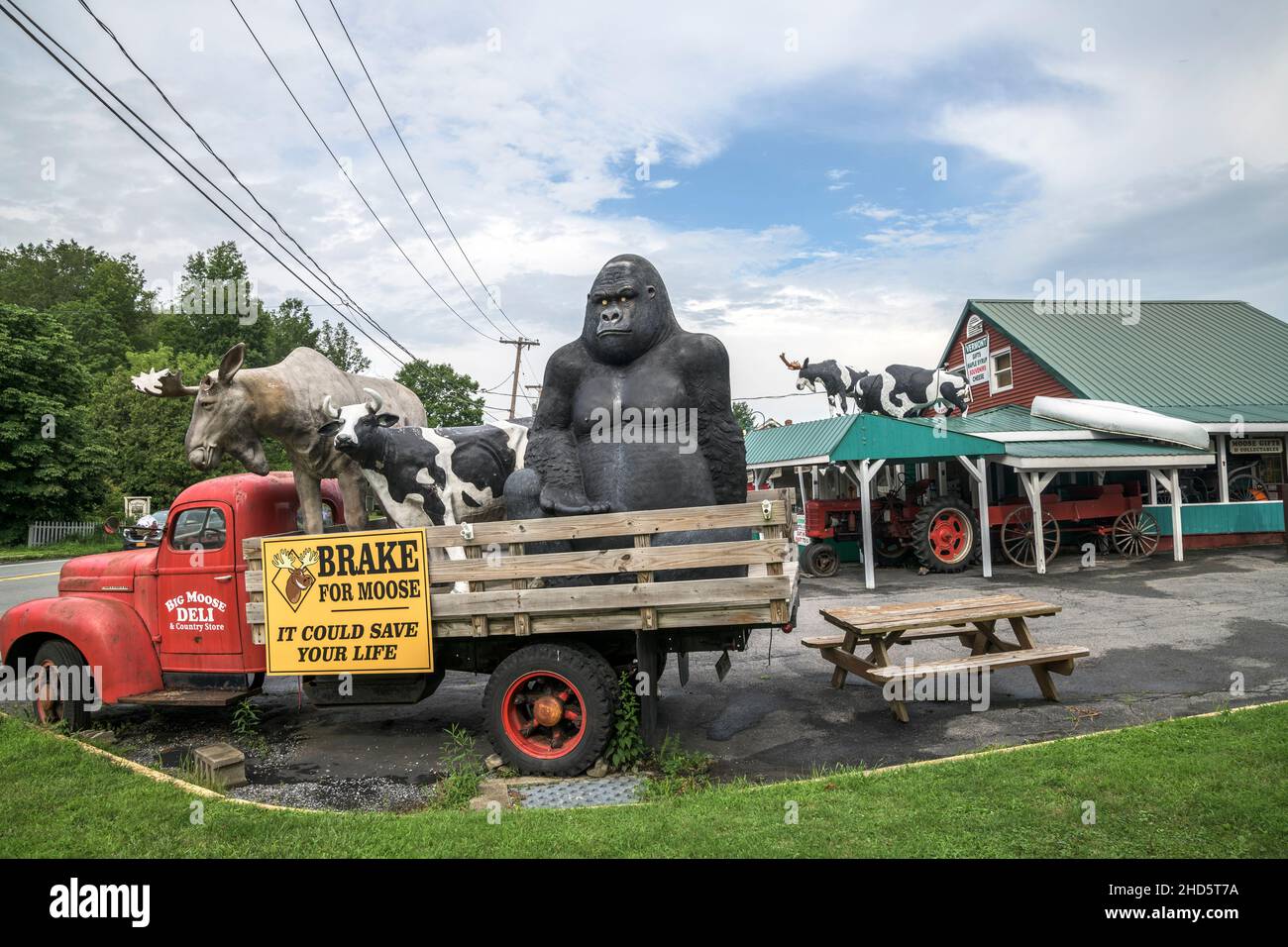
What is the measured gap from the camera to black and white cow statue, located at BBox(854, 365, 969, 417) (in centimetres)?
1781

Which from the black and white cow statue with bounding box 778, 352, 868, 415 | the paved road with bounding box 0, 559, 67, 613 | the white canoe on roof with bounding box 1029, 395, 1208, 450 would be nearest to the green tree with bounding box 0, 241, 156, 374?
the paved road with bounding box 0, 559, 67, 613

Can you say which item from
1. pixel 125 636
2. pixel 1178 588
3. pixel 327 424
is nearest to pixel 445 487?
pixel 327 424

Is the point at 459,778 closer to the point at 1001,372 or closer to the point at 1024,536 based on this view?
the point at 1024,536

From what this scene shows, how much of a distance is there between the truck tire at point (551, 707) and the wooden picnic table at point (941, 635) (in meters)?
1.97

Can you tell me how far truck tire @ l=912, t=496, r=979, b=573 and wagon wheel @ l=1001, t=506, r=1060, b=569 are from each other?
0.86m

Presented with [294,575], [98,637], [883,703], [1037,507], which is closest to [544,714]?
[294,575]

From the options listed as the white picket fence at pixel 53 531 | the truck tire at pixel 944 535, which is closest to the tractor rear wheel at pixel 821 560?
the truck tire at pixel 944 535

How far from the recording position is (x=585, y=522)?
4.95m

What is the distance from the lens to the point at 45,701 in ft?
20.0

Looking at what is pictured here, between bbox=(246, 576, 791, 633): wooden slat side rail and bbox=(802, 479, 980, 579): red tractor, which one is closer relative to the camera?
bbox=(246, 576, 791, 633): wooden slat side rail

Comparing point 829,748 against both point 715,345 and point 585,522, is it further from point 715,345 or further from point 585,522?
point 715,345

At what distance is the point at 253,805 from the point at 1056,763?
421 centimetres

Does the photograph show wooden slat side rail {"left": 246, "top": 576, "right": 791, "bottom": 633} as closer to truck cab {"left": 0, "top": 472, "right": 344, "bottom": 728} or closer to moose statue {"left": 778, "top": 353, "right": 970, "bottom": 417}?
truck cab {"left": 0, "top": 472, "right": 344, "bottom": 728}

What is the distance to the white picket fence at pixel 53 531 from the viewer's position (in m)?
26.8
